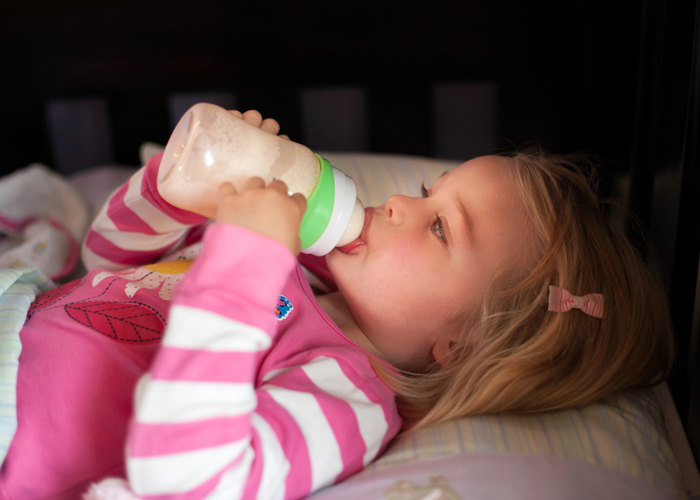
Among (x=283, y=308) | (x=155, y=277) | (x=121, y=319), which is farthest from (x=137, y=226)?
(x=283, y=308)

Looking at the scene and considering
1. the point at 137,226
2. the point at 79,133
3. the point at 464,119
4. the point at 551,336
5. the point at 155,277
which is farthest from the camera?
the point at 79,133

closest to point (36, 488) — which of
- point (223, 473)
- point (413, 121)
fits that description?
point (223, 473)

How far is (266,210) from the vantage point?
0.57m

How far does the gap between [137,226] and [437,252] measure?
568 millimetres

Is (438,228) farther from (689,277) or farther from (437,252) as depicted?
(689,277)

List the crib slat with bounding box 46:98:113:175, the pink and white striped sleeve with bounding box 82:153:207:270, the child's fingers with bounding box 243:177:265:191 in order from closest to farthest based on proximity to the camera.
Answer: the child's fingers with bounding box 243:177:265:191 < the pink and white striped sleeve with bounding box 82:153:207:270 < the crib slat with bounding box 46:98:113:175

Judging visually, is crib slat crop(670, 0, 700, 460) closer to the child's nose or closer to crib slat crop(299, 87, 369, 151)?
the child's nose

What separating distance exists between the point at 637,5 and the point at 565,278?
0.58 m

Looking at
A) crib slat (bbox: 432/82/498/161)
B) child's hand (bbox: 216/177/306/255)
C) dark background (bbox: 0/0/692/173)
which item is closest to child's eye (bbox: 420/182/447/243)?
child's hand (bbox: 216/177/306/255)

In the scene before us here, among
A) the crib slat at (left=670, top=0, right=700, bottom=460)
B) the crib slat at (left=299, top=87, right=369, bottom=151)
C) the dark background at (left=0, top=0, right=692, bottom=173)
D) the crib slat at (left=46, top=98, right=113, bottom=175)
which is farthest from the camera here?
the crib slat at (left=46, top=98, right=113, bottom=175)

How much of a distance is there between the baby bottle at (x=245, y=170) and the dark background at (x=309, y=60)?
27.3 inches

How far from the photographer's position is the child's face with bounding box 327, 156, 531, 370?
764mm

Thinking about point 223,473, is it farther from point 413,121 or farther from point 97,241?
point 413,121

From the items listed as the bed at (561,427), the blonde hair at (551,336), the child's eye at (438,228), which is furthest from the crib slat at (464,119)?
the child's eye at (438,228)
